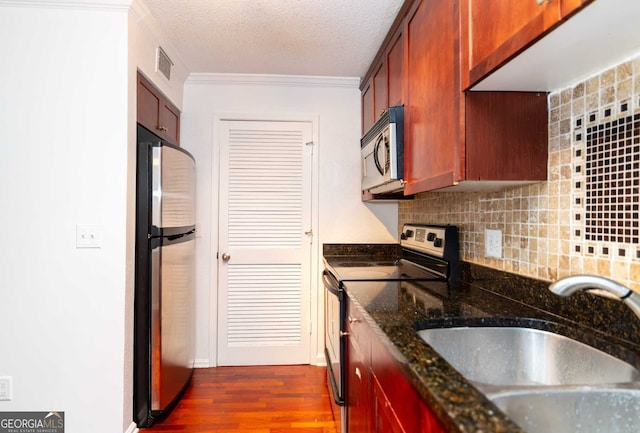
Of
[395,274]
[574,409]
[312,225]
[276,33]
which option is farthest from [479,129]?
[312,225]

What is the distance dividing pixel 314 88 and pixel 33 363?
8.40 feet

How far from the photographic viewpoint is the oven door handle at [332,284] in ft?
6.28

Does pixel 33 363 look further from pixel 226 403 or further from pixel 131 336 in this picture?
pixel 226 403

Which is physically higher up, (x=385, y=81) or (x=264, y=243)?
(x=385, y=81)

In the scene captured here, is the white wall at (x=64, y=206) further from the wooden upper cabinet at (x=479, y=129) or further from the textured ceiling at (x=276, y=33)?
the wooden upper cabinet at (x=479, y=129)

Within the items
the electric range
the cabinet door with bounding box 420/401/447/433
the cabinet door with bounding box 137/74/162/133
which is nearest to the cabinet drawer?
the electric range

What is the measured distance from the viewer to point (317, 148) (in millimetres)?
3057

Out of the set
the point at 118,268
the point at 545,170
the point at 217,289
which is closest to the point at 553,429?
the point at 545,170

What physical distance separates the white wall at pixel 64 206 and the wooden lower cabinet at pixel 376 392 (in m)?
1.20

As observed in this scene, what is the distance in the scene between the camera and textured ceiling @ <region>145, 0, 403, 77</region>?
2.01 metres

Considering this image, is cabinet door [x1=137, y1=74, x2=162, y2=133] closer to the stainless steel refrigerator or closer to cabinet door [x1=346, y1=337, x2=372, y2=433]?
the stainless steel refrigerator

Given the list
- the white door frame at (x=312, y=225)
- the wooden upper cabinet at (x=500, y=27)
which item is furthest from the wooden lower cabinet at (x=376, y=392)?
the white door frame at (x=312, y=225)

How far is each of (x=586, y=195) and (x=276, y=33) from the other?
74.6 inches

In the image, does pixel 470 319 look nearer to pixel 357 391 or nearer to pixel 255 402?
pixel 357 391
